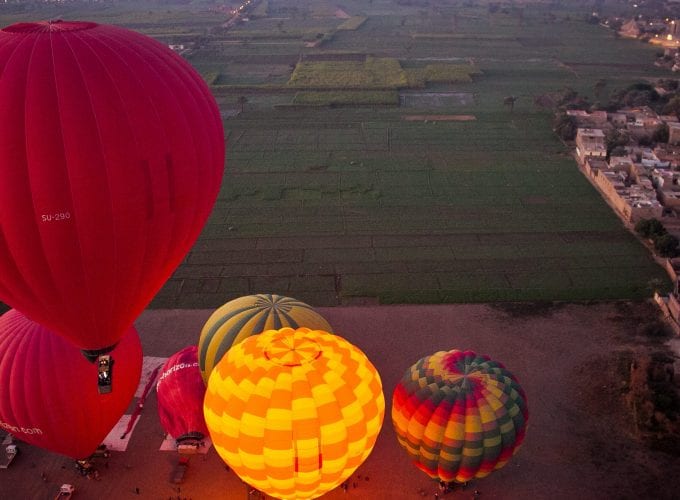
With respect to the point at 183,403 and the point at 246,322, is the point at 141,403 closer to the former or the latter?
the point at 183,403

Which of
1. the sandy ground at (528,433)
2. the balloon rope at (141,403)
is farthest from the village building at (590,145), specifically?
the balloon rope at (141,403)

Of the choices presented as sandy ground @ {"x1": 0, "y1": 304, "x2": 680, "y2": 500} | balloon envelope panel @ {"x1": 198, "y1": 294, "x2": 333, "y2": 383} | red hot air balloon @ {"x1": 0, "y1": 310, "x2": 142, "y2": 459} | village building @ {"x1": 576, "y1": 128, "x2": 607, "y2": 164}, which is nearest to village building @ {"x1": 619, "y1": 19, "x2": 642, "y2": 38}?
village building @ {"x1": 576, "y1": 128, "x2": 607, "y2": 164}

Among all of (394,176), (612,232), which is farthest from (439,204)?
(612,232)

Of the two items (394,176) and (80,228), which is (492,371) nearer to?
(80,228)

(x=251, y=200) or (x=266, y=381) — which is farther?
(x=251, y=200)

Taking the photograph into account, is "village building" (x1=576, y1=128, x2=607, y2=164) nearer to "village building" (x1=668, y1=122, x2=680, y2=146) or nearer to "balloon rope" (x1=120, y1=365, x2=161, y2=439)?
"village building" (x1=668, y1=122, x2=680, y2=146)
